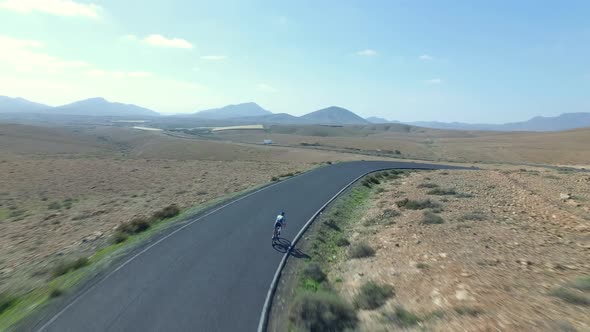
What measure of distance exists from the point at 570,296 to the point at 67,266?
693 inches

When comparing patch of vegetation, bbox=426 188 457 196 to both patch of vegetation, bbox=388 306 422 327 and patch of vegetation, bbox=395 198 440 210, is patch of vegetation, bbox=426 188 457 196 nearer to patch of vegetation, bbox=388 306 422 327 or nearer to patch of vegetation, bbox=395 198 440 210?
patch of vegetation, bbox=395 198 440 210

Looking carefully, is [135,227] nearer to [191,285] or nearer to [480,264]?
[191,285]

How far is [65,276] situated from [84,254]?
11.3ft

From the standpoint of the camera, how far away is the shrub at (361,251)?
17.1 meters

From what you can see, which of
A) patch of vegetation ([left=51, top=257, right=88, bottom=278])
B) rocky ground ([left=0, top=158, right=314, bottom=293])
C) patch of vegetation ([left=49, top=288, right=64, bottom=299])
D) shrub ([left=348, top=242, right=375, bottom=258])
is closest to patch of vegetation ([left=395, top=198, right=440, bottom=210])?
shrub ([left=348, top=242, right=375, bottom=258])

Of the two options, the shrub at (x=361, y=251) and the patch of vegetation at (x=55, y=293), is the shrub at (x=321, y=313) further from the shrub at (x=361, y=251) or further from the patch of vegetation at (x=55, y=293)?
the patch of vegetation at (x=55, y=293)

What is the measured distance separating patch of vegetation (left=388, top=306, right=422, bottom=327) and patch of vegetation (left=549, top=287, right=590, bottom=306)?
12.5 feet

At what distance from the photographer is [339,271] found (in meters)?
15.9

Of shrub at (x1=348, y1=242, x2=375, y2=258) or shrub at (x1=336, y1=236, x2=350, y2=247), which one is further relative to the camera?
shrub at (x1=336, y1=236, x2=350, y2=247)

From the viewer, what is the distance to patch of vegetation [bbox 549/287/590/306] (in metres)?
9.96

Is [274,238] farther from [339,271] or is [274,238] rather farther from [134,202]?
[134,202]

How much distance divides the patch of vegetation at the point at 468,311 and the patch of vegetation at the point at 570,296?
2251 mm

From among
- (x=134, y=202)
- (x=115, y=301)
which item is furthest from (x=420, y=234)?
(x=134, y=202)

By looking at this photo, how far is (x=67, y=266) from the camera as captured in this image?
619 inches
